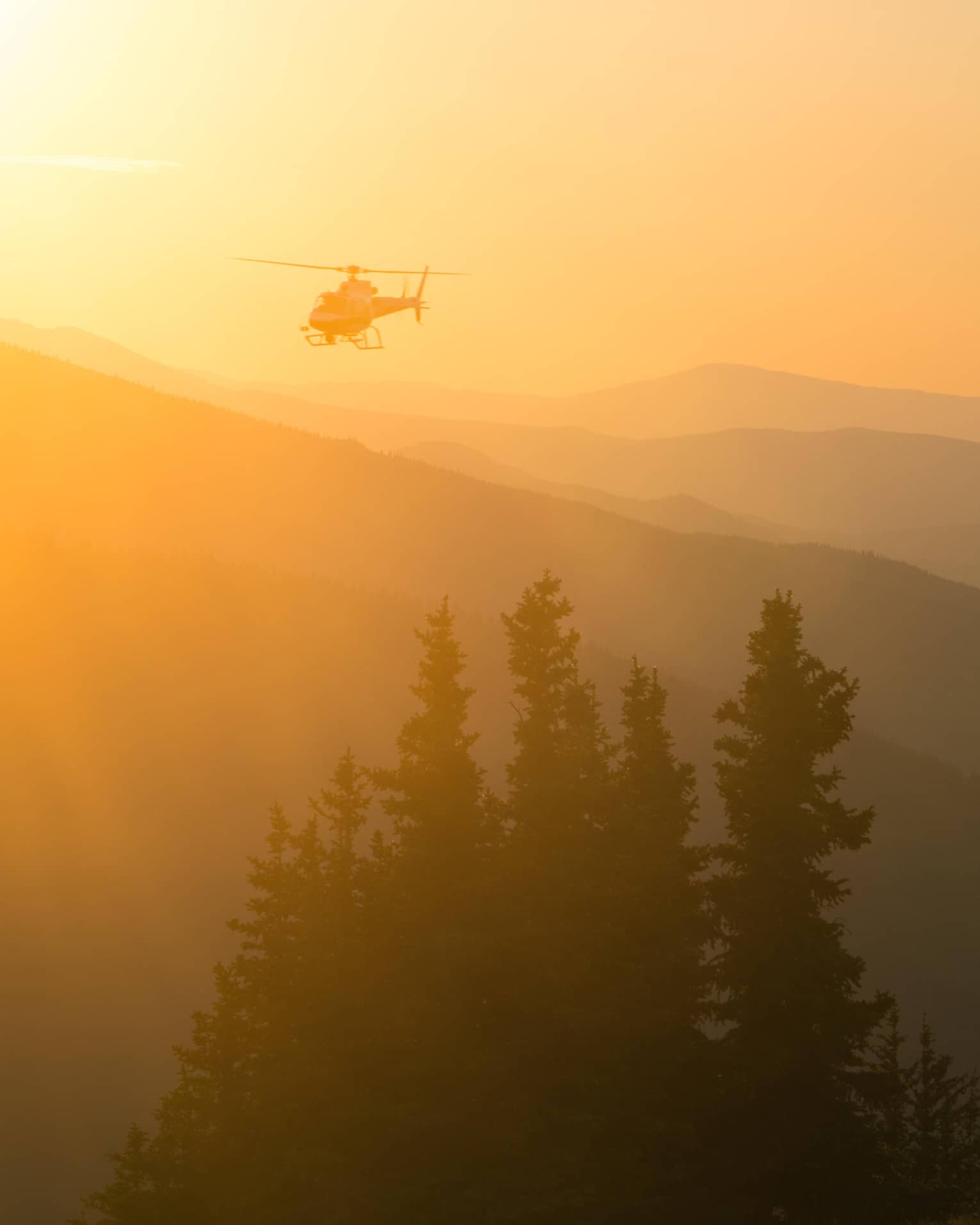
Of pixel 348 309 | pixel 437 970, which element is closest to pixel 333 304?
pixel 348 309

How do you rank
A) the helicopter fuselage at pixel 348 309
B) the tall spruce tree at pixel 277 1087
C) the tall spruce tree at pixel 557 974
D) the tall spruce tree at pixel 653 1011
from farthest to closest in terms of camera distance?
the helicopter fuselage at pixel 348 309
the tall spruce tree at pixel 653 1011
the tall spruce tree at pixel 277 1087
the tall spruce tree at pixel 557 974

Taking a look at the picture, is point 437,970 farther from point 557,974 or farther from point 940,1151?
point 940,1151

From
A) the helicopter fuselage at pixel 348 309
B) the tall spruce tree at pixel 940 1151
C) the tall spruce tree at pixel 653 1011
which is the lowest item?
the tall spruce tree at pixel 940 1151

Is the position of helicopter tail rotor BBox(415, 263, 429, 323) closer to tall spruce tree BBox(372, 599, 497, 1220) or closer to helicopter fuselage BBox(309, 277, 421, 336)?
helicopter fuselage BBox(309, 277, 421, 336)

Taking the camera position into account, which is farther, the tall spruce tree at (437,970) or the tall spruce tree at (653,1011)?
the tall spruce tree at (653,1011)

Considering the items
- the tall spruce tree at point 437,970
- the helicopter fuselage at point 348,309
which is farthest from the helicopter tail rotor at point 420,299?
the tall spruce tree at point 437,970

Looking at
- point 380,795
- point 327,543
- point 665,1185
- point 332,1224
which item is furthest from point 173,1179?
point 327,543

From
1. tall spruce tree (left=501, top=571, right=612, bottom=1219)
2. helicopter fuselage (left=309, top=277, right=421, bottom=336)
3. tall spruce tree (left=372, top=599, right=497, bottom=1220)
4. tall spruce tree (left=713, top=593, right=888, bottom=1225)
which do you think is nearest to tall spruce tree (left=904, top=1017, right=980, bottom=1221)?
tall spruce tree (left=713, top=593, right=888, bottom=1225)

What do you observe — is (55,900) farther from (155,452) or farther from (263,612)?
(155,452)

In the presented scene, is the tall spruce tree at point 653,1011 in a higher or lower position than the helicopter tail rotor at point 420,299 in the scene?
lower

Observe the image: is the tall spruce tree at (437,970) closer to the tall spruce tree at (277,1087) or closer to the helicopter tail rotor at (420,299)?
the tall spruce tree at (277,1087)
